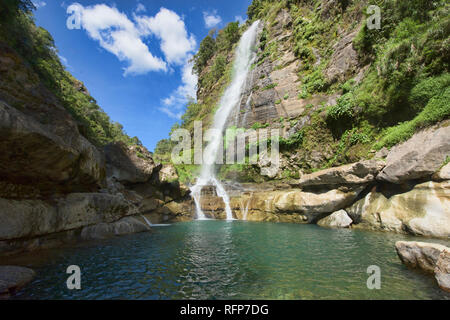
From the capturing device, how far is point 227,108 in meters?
31.9

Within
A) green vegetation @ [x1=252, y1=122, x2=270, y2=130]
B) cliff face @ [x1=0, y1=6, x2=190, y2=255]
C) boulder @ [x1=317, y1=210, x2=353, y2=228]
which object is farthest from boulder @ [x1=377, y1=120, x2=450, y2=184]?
cliff face @ [x1=0, y1=6, x2=190, y2=255]

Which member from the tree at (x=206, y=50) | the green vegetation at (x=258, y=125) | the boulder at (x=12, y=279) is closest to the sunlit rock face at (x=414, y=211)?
the green vegetation at (x=258, y=125)

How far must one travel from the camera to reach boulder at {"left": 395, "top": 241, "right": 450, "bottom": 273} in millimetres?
4591

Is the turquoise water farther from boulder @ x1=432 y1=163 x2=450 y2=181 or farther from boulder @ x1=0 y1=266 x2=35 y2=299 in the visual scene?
boulder @ x1=432 y1=163 x2=450 y2=181

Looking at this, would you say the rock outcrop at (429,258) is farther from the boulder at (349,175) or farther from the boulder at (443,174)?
the boulder at (349,175)

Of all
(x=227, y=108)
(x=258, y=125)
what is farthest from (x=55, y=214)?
(x=227, y=108)

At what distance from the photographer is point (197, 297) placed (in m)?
4.02

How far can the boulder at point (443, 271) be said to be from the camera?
13.0 ft

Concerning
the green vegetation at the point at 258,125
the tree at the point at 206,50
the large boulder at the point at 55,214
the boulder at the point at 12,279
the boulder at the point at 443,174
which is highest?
the tree at the point at 206,50

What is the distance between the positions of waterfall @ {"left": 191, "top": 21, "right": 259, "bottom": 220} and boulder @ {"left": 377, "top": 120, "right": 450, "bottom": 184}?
14403 mm

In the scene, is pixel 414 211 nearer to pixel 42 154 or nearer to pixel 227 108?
pixel 42 154

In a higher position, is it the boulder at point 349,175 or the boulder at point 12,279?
the boulder at point 349,175

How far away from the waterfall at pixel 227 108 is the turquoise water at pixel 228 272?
1373cm

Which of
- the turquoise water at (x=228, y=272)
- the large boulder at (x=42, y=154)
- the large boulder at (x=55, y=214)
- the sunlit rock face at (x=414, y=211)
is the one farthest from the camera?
the sunlit rock face at (x=414, y=211)
